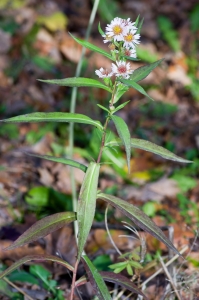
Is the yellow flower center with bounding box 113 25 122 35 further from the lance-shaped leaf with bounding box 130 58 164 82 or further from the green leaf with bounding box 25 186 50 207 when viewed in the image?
the green leaf with bounding box 25 186 50 207

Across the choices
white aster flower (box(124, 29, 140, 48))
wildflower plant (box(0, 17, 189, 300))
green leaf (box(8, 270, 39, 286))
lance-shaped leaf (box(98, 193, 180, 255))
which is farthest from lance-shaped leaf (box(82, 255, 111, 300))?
white aster flower (box(124, 29, 140, 48))

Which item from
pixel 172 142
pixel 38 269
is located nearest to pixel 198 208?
pixel 172 142

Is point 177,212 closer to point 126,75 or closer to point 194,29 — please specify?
point 126,75

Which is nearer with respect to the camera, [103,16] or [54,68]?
[54,68]

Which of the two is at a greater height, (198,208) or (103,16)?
(103,16)

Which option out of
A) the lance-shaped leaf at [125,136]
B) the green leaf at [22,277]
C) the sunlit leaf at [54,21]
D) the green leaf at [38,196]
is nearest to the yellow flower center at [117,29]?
the lance-shaped leaf at [125,136]
